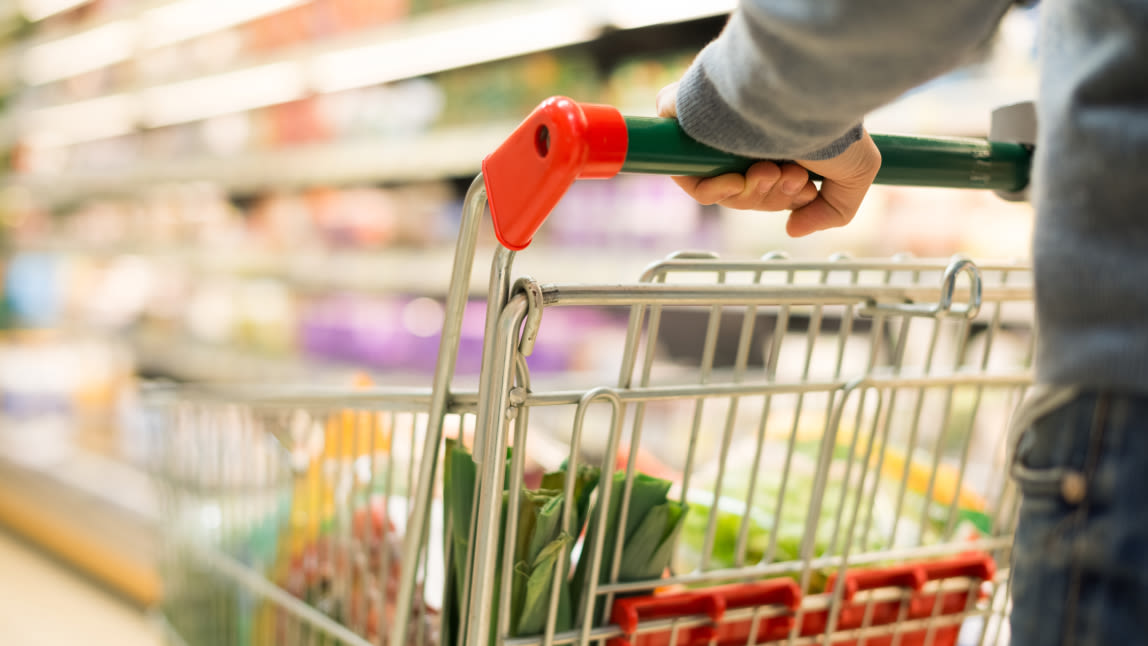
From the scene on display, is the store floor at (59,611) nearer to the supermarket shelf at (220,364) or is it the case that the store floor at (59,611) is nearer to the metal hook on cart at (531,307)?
the supermarket shelf at (220,364)

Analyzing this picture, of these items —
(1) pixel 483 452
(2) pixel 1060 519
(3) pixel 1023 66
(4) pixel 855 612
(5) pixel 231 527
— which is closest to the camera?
(2) pixel 1060 519

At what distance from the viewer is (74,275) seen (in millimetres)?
4520

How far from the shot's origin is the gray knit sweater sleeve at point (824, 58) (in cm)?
43

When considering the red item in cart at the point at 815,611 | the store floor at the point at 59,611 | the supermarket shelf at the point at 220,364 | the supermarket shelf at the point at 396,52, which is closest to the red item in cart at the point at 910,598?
the red item in cart at the point at 815,611

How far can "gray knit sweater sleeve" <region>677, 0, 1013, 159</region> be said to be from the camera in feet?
1.41

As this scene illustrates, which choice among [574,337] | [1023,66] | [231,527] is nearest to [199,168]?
[574,337]

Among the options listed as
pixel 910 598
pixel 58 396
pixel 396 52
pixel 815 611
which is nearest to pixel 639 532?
pixel 815 611

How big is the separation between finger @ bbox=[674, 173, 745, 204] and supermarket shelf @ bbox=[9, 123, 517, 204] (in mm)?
2006

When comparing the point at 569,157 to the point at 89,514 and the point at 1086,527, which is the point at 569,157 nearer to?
the point at 1086,527

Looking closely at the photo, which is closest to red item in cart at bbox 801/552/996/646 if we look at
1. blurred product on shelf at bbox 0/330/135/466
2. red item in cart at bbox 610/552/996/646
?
red item in cart at bbox 610/552/996/646

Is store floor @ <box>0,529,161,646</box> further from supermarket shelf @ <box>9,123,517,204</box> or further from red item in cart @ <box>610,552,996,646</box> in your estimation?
red item in cart @ <box>610,552,996,646</box>

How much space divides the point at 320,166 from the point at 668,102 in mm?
2863

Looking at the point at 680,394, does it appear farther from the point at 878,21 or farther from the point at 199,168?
the point at 199,168

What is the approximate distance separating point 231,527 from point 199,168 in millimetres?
3089
